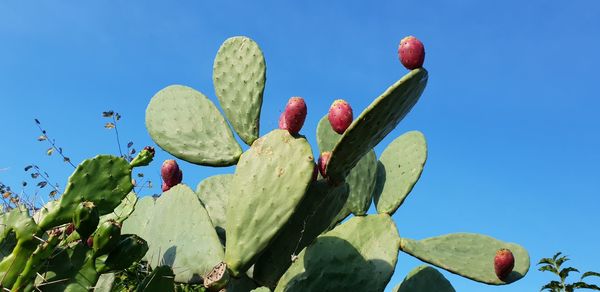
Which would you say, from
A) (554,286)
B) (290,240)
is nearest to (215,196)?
(290,240)

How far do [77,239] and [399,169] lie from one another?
1.53m

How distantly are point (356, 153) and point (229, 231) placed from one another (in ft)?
1.64

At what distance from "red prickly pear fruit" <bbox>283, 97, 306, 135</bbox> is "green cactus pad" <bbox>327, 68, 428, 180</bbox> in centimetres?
17

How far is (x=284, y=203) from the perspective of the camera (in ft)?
7.27

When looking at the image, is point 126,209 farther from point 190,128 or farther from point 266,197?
point 266,197

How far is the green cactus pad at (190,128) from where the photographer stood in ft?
Answer: 9.18

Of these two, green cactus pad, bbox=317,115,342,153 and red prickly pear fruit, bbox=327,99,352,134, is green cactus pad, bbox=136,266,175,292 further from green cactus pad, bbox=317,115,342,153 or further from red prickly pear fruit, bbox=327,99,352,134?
green cactus pad, bbox=317,115,342,153

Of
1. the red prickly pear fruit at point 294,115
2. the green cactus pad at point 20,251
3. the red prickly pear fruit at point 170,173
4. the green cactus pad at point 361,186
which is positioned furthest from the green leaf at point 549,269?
the green cactus pad at point 20,251

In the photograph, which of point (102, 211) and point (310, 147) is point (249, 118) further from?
point (102, 211)

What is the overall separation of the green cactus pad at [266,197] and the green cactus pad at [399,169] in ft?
2.85

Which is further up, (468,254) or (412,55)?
(412,55)

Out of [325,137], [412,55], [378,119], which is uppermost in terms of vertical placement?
[412,55]

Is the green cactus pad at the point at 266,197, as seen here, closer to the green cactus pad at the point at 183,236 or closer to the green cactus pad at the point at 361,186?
the green cactus pad at the point at 183,236

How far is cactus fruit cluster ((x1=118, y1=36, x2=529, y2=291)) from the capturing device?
7.29ft
